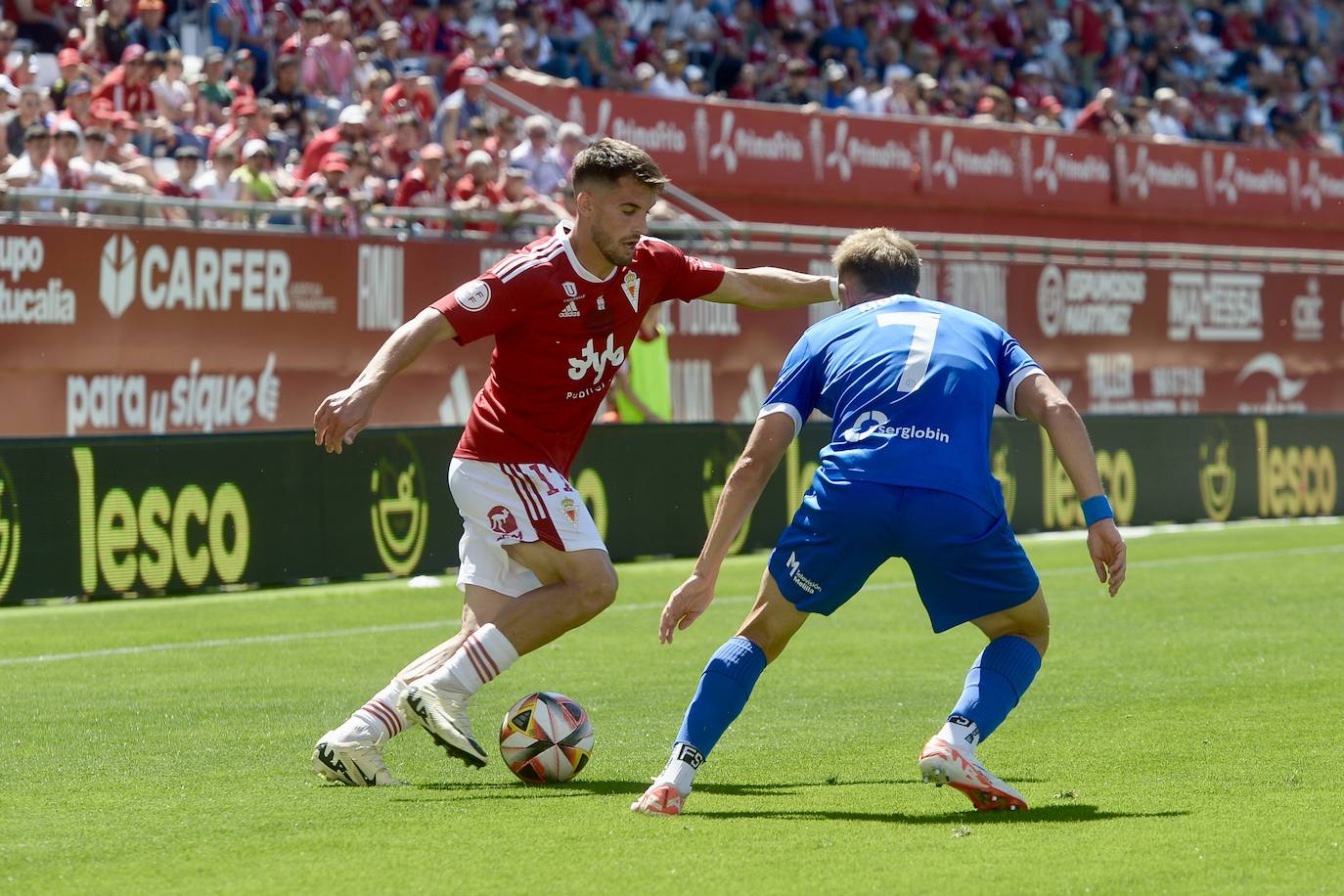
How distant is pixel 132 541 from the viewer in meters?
14.7

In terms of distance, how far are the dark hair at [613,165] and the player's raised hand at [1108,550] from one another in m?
1.90

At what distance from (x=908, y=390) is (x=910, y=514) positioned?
0.40 metres

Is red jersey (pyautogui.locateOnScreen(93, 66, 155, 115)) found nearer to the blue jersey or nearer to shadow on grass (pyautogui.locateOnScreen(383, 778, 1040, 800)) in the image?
shadow on grass (pyautogui.locateOnScreen(383, 778, 1040, 800))

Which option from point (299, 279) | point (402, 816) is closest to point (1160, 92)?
point (299, 279)

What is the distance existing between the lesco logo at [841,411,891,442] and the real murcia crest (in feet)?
4.14

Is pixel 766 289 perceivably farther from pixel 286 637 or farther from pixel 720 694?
pixel 286 637

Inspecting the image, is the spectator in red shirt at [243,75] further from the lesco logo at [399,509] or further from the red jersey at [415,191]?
the lesco logo at [399,509]

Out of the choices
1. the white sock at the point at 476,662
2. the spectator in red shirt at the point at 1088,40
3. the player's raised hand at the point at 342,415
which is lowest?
the white sock at the point at 476,662

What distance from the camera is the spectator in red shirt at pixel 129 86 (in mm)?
19172

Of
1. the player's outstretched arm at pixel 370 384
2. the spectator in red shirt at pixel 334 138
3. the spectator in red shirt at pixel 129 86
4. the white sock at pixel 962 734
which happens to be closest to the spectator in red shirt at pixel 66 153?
the spectator in red shirt at pixel 129 86

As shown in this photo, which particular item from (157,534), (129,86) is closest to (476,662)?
(157,534)

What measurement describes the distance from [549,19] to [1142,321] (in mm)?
9049

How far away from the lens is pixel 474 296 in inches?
279

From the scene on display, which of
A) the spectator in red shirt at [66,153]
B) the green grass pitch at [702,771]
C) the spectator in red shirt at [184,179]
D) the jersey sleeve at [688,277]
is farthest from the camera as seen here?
the spectator in red shirt at [184,179]
